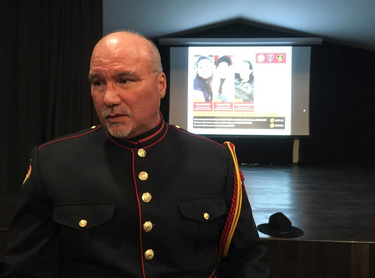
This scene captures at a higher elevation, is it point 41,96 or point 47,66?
point 47,66

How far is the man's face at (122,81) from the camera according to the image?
0.76m

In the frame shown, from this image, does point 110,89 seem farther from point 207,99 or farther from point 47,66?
point 207,99

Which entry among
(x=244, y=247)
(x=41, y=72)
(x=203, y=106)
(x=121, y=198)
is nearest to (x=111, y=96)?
(x=121, y=198)

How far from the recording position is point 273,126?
4297mm

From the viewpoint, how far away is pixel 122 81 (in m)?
0.78

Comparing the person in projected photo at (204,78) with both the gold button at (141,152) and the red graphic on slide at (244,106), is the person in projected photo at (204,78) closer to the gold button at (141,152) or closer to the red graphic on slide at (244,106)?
the red graphic on slide at (244,106)

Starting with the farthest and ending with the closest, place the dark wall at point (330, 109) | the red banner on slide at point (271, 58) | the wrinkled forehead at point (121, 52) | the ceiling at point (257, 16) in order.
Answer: the dark wall at point (330, 109)
the red banner on slide at point (271, 58)
the ceiling at point (257, 16)
the wrinkled forehead at point (121, 52)

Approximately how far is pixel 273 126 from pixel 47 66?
311 cm

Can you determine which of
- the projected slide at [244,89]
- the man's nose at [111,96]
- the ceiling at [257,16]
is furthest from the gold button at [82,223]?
the projected slide at [244,89]

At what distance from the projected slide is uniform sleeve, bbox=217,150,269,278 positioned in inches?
134

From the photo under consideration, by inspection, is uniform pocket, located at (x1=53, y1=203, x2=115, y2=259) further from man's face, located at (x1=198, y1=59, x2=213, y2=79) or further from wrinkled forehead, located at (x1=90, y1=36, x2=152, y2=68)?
man's face, located at (x1=198, y1=59, x2=213, y2=79)

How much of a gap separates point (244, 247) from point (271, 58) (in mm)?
3802

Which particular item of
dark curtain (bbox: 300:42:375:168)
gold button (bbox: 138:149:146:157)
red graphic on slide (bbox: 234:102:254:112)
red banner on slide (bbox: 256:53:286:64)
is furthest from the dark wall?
gold button (bbox: 138:149:146:157)

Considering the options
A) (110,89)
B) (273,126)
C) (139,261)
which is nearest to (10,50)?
(110,89)
